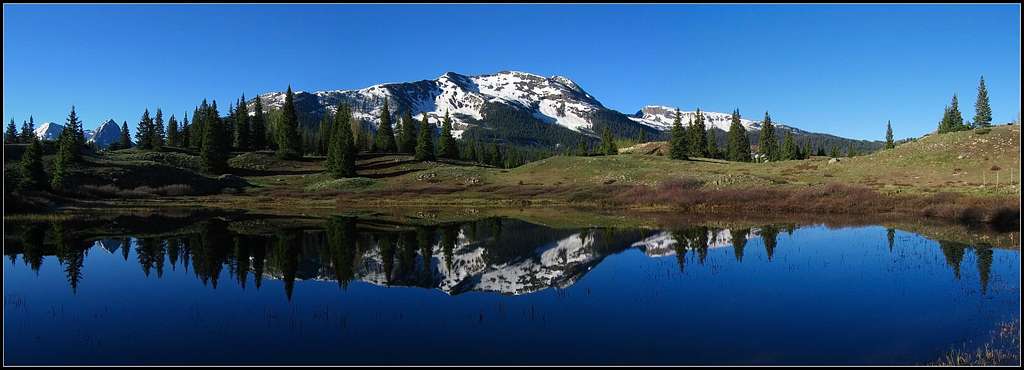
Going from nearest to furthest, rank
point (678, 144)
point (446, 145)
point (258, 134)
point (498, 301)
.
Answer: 1. point (498, 301)
2. point (678, 144)
3. point (446, 145)
4. point (258, 134)

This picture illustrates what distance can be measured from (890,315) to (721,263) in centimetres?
942

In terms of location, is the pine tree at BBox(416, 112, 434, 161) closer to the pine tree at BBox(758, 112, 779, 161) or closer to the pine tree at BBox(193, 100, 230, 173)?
the pine tree at BBox(193, 100, 230, 173)

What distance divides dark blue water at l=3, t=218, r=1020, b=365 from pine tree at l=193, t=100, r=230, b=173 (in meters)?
80.1

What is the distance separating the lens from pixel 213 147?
352 ft

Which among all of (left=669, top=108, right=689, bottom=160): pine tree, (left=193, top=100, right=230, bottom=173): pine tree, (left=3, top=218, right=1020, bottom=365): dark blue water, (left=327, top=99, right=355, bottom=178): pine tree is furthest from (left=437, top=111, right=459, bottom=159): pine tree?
(left=3, top=218, right=1020, bottom=365): dark blue water

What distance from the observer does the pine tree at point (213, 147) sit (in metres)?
106

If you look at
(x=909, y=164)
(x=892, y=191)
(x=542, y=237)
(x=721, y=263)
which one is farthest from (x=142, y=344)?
(x=909, y=164)

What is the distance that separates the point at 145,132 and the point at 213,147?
4674cm

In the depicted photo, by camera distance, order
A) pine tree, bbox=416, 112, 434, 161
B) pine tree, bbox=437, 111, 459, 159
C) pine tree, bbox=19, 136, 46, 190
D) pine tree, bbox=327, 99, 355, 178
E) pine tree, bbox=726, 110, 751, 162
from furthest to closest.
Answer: pine tree, bbox=726, 110, 751, 162 < pine tree, bbox=437, 111, 459, 159 < pine tree, bbox=416, 112, 434, 161 < pine tree, bbox=327, 99, 355, 178 < pine tree, bbox=19, 136, 46, 190

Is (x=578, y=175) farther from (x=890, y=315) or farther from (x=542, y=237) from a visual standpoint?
(x=890, y=315)

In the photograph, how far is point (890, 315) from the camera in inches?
601

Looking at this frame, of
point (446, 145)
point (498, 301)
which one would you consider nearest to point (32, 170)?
point (446, 145)

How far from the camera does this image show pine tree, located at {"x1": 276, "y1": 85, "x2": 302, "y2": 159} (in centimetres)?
12228

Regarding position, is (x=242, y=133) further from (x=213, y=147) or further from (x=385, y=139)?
(x=385, y=139)
